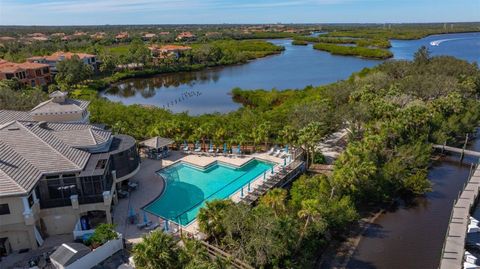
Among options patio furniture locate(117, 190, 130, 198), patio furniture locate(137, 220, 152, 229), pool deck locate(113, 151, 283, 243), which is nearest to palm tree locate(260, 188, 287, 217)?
pool deck locate(113, 151, 283, 243)

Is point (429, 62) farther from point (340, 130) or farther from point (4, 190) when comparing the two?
point (4, 190)

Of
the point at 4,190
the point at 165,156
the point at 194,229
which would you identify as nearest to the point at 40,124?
the point at 4,190

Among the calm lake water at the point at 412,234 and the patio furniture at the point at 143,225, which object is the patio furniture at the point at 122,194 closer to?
the patio furniture at the point at 143,225

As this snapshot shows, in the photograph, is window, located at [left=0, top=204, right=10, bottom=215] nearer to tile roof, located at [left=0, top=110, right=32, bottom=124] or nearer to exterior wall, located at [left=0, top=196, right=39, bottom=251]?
exterior wall, located at [left=0, top=196, right=39, bottom=251]

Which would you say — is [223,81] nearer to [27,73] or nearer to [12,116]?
[27,73]

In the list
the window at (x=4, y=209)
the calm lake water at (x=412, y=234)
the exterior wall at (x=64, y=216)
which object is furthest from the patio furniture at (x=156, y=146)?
the calm lake water at (x=412, y=234)

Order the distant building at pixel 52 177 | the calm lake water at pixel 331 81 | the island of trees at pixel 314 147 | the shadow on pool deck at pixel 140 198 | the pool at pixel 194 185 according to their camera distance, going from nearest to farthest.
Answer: the island of trees at pixel 314 147
the distant building at pixel 52 177
the shadow on pool deck at pixel 140 198
the calm lake water at pixel 331 81
the pool at pixel 194 185

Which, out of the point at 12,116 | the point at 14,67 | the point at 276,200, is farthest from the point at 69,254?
the point at 14,67
